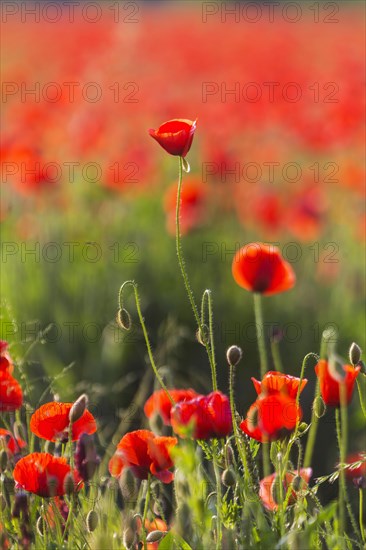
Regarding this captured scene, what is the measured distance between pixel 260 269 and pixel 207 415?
0.35 meters

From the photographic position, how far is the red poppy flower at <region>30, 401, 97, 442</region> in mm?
1179

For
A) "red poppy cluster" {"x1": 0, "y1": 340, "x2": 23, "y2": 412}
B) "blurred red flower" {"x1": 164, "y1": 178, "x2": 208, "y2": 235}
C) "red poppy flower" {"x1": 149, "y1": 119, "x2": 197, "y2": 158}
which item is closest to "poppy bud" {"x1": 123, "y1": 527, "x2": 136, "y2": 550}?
"red poppy cluster" {"x1": 0, "y1": 340, "x2": 23, "y2": 412}

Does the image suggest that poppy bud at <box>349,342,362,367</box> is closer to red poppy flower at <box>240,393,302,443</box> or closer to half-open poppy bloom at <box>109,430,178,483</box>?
red poppy flower at <box>240,393,302,443</box>

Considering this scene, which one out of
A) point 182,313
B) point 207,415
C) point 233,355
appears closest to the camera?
point 207,415

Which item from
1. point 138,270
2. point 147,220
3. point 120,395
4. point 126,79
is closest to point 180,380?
point 120,395

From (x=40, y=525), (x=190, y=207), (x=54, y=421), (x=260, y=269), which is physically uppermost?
(x=190, y=207)

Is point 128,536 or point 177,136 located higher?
point 177,136

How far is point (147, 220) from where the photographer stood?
3674mm

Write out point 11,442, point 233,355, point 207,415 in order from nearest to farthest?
1. point 207,415
2. point 233,355
3. point 11,442

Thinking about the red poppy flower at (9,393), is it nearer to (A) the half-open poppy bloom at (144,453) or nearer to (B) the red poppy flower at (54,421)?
(B) the red poppy flower at (54,421)

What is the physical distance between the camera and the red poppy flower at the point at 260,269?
1.36m

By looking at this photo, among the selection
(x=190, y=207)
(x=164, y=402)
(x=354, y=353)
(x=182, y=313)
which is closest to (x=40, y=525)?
(x=164, y=402)

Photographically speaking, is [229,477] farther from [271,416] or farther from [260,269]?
[260,269]

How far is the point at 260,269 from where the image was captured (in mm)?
1378
